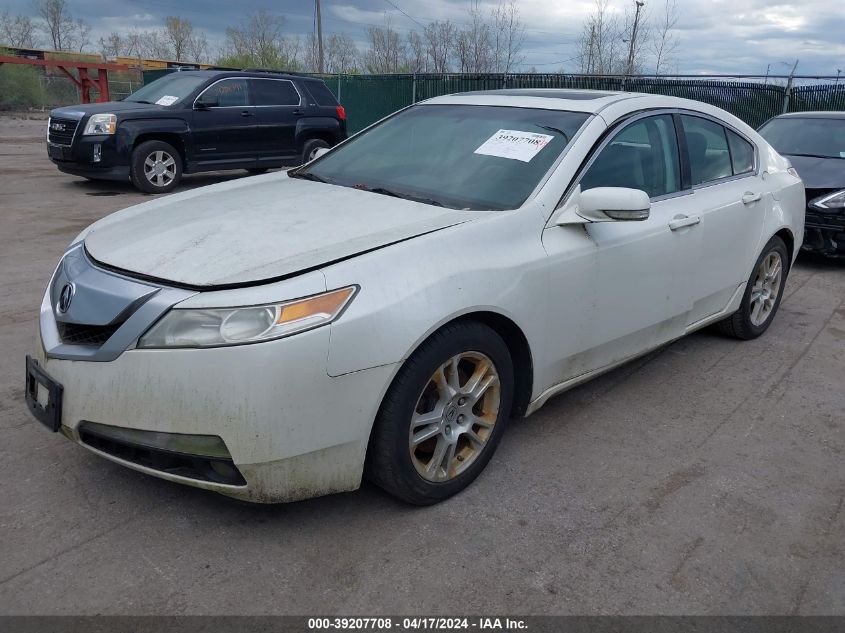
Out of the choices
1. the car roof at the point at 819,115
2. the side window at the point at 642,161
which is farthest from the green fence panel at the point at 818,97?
the side window at the point at 642,161

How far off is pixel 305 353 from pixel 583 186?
173cm

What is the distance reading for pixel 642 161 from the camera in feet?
12.8

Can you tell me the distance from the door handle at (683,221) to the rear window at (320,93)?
9799mm

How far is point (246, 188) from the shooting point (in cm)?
Answer: 389

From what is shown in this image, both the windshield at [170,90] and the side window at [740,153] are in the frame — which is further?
the windshield at [170,90]

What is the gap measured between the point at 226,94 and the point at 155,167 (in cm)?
168

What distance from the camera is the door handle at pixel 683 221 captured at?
388cm

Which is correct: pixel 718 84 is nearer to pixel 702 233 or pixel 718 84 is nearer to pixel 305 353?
pixel 702 233

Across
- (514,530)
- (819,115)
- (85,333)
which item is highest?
(819,115)

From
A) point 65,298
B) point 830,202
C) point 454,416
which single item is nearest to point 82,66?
point 830,202

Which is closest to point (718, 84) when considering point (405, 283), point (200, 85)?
point (200, 85)

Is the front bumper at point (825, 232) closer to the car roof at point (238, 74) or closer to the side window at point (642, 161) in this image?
the side window at point (642, 161)

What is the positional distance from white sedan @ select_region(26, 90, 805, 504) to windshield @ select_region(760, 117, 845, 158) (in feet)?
16.0

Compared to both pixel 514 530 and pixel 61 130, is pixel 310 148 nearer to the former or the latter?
pixel 61 130
